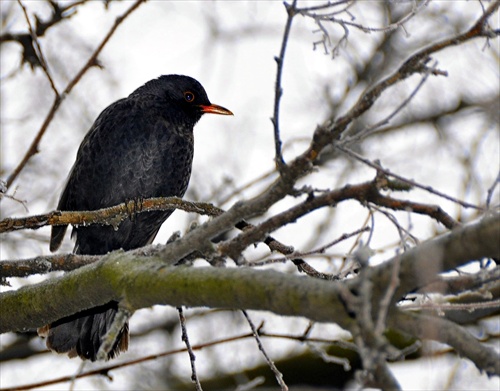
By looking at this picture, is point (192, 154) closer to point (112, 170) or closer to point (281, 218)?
point (112, 170)

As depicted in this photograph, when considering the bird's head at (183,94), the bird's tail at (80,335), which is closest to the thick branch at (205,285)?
the bird's tail at (80,335)

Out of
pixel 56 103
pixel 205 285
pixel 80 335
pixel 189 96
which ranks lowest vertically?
pixel 205 285

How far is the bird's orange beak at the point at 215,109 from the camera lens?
5430mm

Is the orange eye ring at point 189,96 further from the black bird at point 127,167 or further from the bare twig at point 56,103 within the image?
the bare twig at point 56,103

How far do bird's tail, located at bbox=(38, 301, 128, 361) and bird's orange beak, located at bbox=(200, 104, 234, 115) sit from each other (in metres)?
1.83

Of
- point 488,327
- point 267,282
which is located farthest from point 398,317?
point 488,327

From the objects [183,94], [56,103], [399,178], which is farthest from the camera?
[183,94]

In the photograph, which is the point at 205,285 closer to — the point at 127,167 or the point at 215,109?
the point at 127,167

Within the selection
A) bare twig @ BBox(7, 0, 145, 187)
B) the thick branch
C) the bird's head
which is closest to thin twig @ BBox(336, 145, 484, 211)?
the thick branch

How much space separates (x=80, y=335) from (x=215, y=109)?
6.78 feet

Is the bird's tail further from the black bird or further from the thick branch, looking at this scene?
the thick branch

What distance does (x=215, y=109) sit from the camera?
5.48 metres

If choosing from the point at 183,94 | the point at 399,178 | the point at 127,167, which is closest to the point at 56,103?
the point at 127,167

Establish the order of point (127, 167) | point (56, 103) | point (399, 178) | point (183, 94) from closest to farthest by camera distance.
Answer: point (399, 178) < point (56, 103) < point (127, 167) < point (183, 94)
